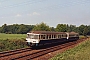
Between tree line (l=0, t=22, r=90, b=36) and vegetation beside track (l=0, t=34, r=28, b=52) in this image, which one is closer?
vegetation beside track (l=0, t=34, r=28, b=52)

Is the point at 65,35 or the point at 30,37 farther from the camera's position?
the point at 65,35

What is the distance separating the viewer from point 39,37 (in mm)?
29125

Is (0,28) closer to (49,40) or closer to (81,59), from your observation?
(49,40)

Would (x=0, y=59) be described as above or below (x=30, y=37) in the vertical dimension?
below

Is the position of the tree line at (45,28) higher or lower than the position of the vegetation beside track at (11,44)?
higher

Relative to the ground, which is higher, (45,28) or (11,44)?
(45,28)

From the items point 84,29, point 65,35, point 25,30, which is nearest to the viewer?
point 65,35

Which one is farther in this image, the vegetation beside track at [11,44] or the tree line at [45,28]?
the tree line at [45,28]

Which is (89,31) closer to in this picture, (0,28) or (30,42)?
(0,28)

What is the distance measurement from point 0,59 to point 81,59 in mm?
7987

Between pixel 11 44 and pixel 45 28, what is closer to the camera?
pixel 11 44

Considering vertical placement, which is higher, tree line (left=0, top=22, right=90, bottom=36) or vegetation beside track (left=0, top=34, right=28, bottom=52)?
tree line (left=0, top=22, right=90, bottom=36)

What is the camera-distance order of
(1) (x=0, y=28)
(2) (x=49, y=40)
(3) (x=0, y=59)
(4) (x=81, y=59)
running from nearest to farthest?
(4) (x=81, y=59)
(3) (x=0, y=59)
(2) (x=49, y=40)
(1) (x=0, y=28)

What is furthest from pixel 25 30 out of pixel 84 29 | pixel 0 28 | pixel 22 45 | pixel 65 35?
pixel 22 45
